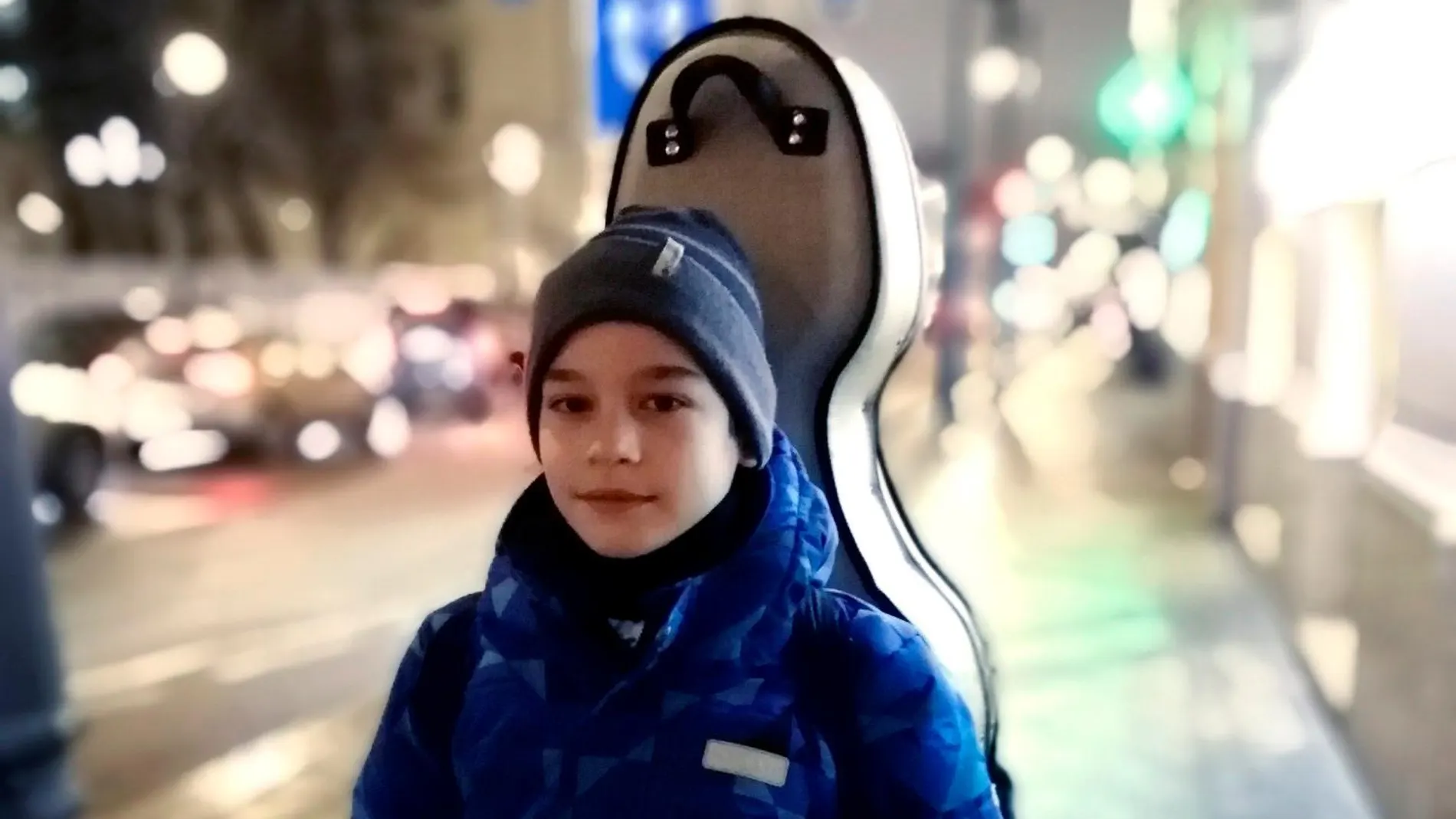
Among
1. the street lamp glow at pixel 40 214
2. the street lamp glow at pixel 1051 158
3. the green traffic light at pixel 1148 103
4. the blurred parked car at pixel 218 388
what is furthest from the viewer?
the street lamp glow at pixel 1051 158

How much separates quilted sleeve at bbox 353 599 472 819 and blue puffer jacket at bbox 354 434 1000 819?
0.11 meters

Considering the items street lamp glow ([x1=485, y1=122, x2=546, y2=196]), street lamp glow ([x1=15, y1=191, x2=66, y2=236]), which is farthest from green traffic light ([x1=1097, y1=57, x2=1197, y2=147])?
street lamp glow ([x1=485, y1=122, x2=546, y2=196])

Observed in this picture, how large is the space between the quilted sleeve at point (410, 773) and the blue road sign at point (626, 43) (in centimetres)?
388

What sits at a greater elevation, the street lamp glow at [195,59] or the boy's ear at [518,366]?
the street lamp glow at [195,59]

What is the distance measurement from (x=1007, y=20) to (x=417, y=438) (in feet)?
21.6

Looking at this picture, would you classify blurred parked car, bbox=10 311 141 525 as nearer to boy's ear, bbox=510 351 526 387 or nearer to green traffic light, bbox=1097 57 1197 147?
boy's ear, bbox=510 351 526 387

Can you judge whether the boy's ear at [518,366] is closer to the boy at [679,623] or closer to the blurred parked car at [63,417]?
the boy at [679,623]

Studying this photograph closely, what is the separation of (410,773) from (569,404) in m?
0.49

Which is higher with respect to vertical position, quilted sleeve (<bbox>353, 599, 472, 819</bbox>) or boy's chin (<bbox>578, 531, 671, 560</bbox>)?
boy's chin (<bbox>578, 531, 671, 560</bbox>)

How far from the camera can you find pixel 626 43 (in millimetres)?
5023

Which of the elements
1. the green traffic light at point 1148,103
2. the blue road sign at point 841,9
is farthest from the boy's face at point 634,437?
the green traffic light at point 1148,103

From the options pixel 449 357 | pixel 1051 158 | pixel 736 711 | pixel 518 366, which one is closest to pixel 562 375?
pixel 518 366

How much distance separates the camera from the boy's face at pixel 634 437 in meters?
1.21

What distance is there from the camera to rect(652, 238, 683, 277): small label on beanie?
47.6 inches
